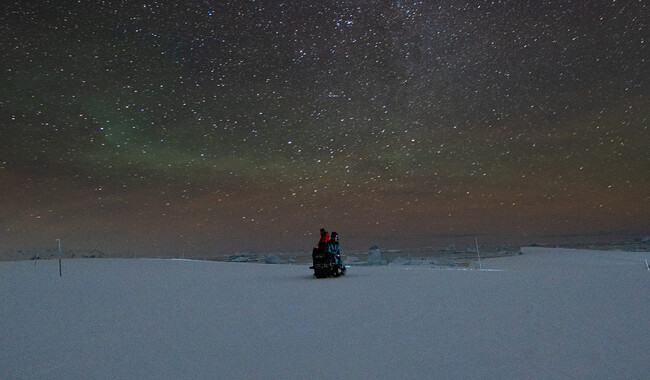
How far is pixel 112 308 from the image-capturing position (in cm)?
702

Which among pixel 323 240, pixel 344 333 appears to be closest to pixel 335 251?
pixel 323 240

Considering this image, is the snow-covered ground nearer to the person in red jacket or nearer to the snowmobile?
the snowmobile

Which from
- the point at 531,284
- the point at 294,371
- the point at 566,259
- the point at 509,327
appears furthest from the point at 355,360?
the point at 566,259

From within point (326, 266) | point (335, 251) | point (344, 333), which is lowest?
point (344, 333)

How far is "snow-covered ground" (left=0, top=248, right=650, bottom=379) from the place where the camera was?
10.9 feet

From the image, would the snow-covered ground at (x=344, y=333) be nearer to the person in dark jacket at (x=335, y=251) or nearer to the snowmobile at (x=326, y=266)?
the snowmobile at (x=326, y=266)

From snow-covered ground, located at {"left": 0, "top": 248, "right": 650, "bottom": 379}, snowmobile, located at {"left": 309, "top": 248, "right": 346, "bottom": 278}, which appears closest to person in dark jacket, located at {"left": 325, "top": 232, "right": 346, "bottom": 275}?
snowmobile, located at {"left": 309, "top": 248, "right": 346, "bottom": 278}

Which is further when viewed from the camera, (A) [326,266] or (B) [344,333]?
(A) [326,266]

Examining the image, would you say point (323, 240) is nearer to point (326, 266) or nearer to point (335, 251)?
point (335, 251)

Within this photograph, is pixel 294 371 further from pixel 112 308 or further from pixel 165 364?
pixel 112 308

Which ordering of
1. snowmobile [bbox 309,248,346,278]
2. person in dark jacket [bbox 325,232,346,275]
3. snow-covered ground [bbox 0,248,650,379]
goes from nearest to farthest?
snow-covered ground [bbox 0,248,650,379]
snowmobile [bbox 309,248,346,278]
person in dark jacket [bbox 325,232,346,275]

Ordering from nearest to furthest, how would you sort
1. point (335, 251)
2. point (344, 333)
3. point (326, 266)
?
point (344, 333) → point (326, 266) → point (335, 251)

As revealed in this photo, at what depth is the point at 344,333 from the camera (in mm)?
4535

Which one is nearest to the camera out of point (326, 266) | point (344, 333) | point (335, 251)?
point (344, 333)
